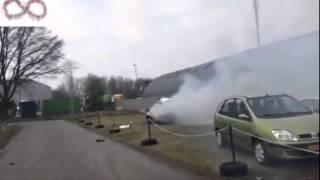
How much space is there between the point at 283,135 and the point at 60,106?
243ft

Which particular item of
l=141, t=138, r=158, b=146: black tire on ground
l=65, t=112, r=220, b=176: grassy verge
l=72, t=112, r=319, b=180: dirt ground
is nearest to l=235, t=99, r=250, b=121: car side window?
l=72, t=112, r=319, b=180: dirt ground

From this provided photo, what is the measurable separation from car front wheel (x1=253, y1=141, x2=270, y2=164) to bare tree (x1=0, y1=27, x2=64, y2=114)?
33.5 m

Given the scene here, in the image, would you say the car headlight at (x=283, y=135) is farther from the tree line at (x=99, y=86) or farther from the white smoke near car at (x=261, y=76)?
the tree line at (x=99, y=86)

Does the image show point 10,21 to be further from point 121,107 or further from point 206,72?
point 121,107

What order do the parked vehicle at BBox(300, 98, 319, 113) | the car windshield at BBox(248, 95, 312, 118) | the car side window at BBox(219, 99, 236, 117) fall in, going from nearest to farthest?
the parked vehicle at BBox(300, 98, 319, 113), the car windshield at BBox(248, 95, 312, 118), the car side window at BBox(219, 99, 236, 117)

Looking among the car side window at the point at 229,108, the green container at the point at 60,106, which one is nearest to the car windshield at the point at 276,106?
the car side window at the point at 229,108

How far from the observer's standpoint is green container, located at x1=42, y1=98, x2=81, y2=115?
8369 centimetres

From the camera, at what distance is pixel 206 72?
62.3 feet

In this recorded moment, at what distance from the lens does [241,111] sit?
14945 millimetres

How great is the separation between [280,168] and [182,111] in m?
16.4

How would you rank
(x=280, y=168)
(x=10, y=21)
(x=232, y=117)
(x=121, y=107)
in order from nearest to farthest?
(x=10, y=21) < (x=280, y=168) < (x=232, y=117) < (x=121, y=107)

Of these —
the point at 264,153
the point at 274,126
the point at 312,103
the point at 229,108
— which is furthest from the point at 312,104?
the point at 229,108

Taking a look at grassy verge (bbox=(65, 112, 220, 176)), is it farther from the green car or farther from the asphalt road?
the green car

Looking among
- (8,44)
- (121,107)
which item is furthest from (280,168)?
(121,107)
